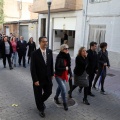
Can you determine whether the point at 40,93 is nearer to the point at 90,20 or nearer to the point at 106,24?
the point at 106,24

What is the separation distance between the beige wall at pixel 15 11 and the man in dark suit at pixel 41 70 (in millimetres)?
28884

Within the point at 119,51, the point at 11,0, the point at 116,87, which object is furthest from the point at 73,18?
the point at 11,0

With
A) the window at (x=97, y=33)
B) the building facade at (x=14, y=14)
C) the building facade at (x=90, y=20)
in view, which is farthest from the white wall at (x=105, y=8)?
the building facade at (x=14, y=14)

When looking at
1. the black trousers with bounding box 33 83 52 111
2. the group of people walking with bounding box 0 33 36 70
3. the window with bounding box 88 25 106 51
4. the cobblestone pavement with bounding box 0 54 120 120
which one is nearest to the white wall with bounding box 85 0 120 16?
the window with bounding box 88 25 106 51

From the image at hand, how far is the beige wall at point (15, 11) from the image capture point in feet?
106

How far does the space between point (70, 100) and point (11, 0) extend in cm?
3115

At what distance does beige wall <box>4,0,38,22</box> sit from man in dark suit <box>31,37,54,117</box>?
28.9 metres

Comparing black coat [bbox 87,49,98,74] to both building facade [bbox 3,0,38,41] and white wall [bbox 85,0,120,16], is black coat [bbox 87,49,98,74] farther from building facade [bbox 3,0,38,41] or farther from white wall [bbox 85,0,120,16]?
building facade [bbox 3,0,38,41]

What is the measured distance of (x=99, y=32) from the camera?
11.9 metres

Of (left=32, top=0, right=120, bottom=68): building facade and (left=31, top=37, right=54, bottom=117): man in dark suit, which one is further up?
(left=32, top=0, right=120, bottom=68): building facade

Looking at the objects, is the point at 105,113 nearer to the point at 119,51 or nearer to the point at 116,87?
the point at 116,87

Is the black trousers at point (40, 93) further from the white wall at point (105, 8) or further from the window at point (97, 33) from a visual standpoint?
the window at point (97, 33)

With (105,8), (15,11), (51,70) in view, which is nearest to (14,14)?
(15,11)

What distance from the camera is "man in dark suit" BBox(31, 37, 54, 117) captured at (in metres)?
4.16
